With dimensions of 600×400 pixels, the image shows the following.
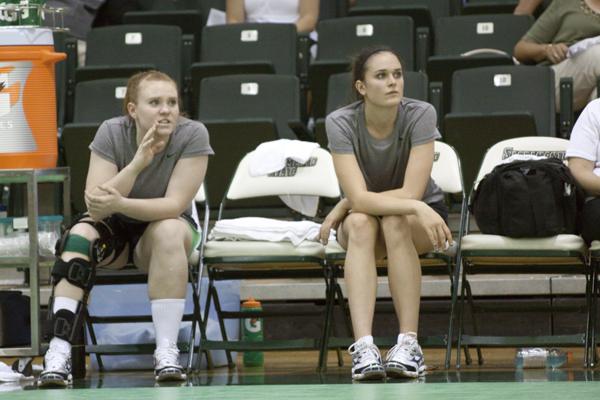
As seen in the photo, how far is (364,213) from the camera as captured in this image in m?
4.58

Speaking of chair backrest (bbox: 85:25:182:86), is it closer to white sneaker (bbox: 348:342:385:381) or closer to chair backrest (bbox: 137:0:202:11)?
chair backrest (bbox: 137:0:202:11)

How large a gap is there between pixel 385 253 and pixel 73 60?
3.02m

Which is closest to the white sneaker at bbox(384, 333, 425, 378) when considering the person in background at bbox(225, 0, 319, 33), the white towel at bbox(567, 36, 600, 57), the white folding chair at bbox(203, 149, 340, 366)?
the white folding chair at bbox(203, 149, 340, 366)

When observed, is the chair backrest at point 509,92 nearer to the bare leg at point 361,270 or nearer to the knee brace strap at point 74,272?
the bare leg at point 361,270

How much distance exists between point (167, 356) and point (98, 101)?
7.64 ft

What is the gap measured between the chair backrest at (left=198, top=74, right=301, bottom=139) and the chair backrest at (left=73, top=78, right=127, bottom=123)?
1.51 feet

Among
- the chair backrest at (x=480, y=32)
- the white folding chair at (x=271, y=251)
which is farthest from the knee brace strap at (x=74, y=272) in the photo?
the chair backrest at (x=480, y=32)

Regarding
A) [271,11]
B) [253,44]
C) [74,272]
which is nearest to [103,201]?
[74,272]

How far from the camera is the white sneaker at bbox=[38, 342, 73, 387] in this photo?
4.28m

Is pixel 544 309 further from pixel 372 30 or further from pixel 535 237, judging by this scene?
pixel 372 30

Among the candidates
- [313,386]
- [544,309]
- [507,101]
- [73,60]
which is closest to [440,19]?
[507,101]

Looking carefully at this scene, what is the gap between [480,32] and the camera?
6930 mm

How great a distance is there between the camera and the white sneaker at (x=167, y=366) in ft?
14.6

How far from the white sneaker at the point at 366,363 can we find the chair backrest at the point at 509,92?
6.84 ft
